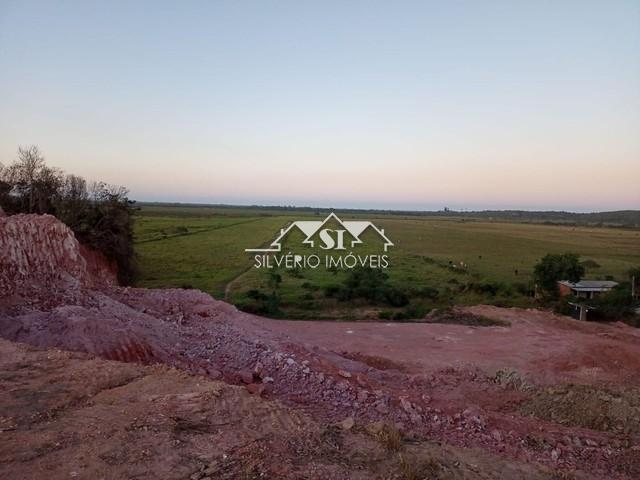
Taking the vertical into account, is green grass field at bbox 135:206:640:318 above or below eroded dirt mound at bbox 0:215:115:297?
below

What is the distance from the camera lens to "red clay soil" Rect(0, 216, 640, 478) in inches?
262

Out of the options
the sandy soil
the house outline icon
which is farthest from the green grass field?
the sandy soil

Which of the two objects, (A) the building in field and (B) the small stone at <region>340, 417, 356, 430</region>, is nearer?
(B) the small stone at <region>340, 417, 356, 430</region>

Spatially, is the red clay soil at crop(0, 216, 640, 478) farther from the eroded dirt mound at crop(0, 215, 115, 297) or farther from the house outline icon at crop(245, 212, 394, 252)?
the house outline icon at crop(245, 212, 394, 252)

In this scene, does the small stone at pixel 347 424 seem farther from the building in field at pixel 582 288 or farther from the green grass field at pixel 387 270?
the building in field at pixel 582 288

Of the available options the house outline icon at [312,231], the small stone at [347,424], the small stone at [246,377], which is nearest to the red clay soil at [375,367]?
the small stone at [246,377]

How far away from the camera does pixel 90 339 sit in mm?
7316

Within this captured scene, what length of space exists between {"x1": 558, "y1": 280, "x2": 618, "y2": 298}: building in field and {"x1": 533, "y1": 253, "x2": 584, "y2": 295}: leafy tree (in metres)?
0.27

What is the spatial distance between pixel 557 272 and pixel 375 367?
1661 cm

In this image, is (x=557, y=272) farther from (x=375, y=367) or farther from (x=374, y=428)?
(x=374, y=428)

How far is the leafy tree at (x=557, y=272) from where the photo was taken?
24.4 meters

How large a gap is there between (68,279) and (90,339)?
→ 10.6 feet

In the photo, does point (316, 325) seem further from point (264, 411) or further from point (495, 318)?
point (264, 411)

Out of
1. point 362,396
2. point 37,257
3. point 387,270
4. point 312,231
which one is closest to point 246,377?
point 362,396
